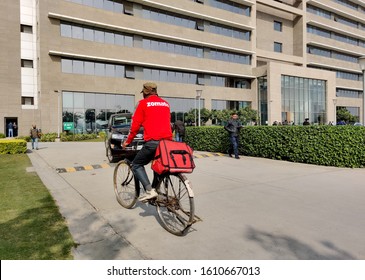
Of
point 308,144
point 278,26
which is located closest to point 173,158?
point 308,144

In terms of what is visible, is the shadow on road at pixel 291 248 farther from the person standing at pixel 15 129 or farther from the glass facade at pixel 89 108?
the person standing at pixel 15 129

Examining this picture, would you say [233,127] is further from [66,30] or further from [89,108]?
[66,30]

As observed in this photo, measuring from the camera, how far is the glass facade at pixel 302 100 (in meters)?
40.5

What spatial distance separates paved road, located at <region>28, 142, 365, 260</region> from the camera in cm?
317

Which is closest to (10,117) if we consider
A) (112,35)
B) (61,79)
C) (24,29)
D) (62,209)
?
(61,79)

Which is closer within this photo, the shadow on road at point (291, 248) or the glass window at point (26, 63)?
the shadow on road at point (291, 248)

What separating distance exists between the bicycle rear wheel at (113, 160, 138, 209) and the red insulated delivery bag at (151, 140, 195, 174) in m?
1.16

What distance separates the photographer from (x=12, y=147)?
1388 cm

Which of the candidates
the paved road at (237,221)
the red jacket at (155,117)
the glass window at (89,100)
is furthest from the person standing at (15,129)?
the red jacket at (155,117)

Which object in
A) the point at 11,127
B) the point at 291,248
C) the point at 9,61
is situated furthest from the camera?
the point at 9,61

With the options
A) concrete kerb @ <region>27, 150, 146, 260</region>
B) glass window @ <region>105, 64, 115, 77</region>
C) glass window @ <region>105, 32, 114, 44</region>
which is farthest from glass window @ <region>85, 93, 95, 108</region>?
concrete kerb @ <region>27, 150, 146, 260</region>

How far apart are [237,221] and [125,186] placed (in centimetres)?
210

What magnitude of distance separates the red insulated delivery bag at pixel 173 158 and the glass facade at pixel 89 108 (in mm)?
29245

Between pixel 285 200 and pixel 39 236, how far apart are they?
162 inches
